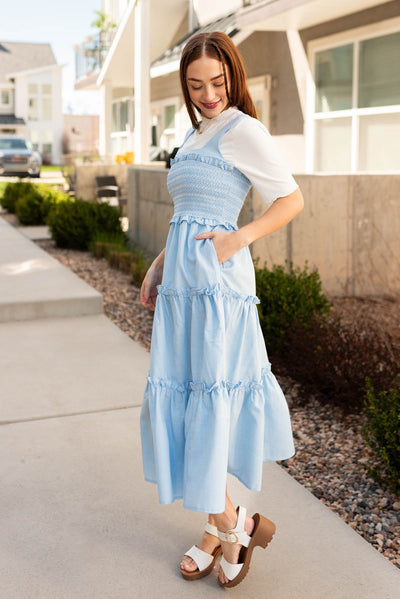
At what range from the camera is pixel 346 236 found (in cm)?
676

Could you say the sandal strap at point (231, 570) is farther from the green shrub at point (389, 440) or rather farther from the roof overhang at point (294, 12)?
the roof overhang at point (294, 12)

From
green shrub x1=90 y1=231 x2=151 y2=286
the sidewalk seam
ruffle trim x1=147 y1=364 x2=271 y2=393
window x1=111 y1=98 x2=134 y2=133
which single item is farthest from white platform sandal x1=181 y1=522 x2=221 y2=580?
window x1=111 y1=98 x2=134 y2=133

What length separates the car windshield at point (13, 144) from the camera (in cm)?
3104

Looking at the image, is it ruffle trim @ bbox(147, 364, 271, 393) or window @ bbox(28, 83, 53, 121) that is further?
window @ bbox(28, 83, 53, 121)

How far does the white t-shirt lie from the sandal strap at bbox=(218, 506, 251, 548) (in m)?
1.07

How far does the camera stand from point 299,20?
9922 millimetres

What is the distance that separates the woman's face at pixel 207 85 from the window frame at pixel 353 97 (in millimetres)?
6235

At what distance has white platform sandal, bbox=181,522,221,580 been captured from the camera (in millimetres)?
2428

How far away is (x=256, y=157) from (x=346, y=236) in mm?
4698

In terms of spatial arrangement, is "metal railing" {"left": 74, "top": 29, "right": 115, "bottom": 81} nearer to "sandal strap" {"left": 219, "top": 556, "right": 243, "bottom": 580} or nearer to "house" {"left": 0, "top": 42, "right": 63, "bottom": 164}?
"sandal strap" {"left": 219, "top": 556, "right": 243, "bottom": 580}

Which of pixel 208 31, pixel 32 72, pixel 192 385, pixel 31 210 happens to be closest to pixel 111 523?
pixel 192 385

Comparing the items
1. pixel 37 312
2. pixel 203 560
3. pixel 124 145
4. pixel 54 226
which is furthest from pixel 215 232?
pixel 124 145

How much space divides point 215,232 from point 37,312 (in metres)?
4.16

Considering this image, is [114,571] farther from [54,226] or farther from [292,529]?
[54,226]
